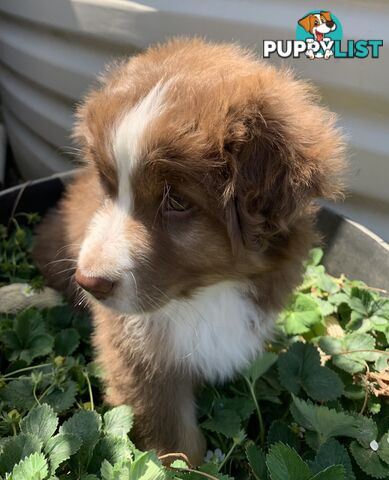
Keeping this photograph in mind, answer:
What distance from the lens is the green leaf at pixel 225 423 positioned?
7.89 ft

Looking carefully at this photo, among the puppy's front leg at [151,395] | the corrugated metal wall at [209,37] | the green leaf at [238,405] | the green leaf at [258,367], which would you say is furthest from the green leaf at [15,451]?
the corrugated metal wall at [209,37]

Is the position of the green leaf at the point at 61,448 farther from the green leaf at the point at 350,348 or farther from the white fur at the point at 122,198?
the green leaf at the point at 350,348

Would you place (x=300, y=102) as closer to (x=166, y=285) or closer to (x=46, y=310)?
(x=166, y=285)

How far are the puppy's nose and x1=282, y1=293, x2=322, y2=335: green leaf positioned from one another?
134cm

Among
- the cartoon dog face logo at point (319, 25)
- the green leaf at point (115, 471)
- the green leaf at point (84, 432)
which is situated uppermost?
→ the cartoon dog face logo at point (319, 25)

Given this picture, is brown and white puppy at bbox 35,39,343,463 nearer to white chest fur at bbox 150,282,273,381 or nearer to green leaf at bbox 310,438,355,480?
white chest fur at bbox 150,282,273,381

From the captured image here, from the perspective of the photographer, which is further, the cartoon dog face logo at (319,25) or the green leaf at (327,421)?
the cartoon dog face logo at (319,25)

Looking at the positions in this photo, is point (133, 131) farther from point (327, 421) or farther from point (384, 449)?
point (384, 449)

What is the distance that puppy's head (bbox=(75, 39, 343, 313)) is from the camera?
5.87 feet

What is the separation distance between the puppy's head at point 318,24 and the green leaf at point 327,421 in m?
1.86

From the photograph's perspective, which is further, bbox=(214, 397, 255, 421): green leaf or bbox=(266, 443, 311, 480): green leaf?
bbox=(214, 397, 255, 421): green leaf

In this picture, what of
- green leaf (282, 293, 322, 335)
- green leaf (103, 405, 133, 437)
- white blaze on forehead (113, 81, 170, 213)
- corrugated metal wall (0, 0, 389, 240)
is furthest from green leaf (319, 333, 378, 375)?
white blaze on forehead (113, 81, 170, 213)

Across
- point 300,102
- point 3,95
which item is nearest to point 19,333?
point 300,102

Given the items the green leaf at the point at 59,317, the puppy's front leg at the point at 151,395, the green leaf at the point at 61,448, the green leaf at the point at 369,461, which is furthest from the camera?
the green leaf at the point at 59,317
